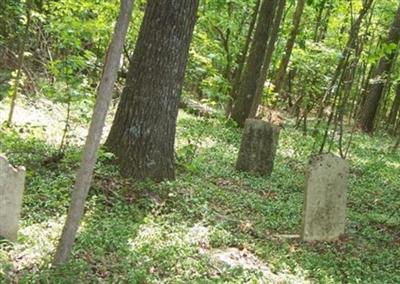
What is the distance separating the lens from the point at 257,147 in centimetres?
1003

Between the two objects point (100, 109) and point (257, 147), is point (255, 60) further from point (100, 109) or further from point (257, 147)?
point (100, 109)

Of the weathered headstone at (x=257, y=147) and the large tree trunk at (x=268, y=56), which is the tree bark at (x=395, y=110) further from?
the weathered headstone at (x=257, y=147)

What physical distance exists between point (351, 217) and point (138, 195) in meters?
3.67

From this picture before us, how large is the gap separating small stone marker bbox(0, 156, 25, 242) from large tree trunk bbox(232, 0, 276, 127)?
9112mm

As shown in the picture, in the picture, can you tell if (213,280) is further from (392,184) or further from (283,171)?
(392,184)

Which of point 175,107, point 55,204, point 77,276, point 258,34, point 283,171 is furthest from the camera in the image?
point 258,34

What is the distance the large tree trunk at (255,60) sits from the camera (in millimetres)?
13141

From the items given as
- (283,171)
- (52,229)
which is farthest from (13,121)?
(283,171)

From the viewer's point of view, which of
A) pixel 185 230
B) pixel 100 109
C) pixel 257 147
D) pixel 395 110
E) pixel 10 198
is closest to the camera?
pixel 100 109

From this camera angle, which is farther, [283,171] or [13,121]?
[283,171]

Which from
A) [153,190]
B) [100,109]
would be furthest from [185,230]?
[100,109]

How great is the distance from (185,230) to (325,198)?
220 centimetres

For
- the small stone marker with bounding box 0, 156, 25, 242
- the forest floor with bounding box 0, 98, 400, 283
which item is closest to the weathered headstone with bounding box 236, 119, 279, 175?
the forest floor with bounding box 0, 98, 400, 283

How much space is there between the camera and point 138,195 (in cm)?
689
